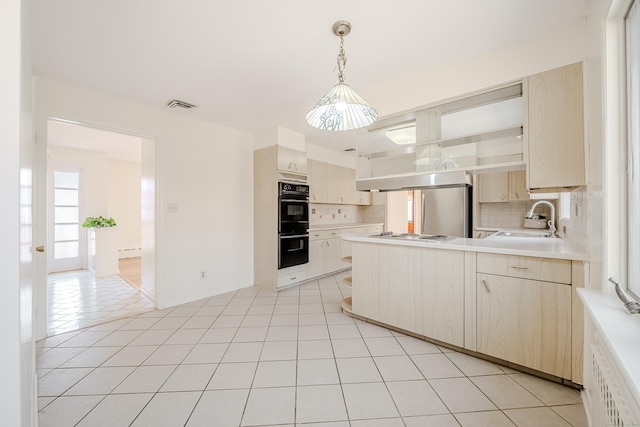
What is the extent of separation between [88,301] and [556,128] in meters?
5.13

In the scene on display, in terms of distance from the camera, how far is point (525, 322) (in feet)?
5.74

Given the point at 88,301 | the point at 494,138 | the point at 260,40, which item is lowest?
the point at 88,301

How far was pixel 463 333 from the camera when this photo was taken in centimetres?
200

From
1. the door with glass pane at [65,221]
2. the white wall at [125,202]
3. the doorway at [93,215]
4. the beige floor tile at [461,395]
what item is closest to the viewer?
the beige floor tile at [461,395]

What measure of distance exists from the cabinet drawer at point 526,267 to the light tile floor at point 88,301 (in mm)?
3540

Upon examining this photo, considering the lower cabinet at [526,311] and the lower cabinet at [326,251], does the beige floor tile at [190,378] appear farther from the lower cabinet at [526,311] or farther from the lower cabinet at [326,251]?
the lower cabinet at [326,251]

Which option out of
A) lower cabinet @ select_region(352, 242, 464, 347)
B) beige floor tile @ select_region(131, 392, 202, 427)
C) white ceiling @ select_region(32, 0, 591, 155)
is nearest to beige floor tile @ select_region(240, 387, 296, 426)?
beige floor tile @ select_region(131, 392, 202, 427)

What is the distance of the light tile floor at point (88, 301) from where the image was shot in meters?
2.77

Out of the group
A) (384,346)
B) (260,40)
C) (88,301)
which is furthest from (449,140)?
(88,301)

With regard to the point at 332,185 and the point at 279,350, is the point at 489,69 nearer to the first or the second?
the point at 279,350

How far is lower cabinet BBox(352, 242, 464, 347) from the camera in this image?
6.74 ft

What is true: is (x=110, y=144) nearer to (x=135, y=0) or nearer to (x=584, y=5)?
(x=135, y=0)

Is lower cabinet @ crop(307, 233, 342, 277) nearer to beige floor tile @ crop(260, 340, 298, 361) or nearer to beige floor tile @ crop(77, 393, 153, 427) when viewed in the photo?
beige floor tile @ crop(260, 340, 298, 361)

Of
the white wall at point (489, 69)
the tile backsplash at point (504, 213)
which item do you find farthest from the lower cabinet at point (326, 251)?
the white wall at point (489, 69)
